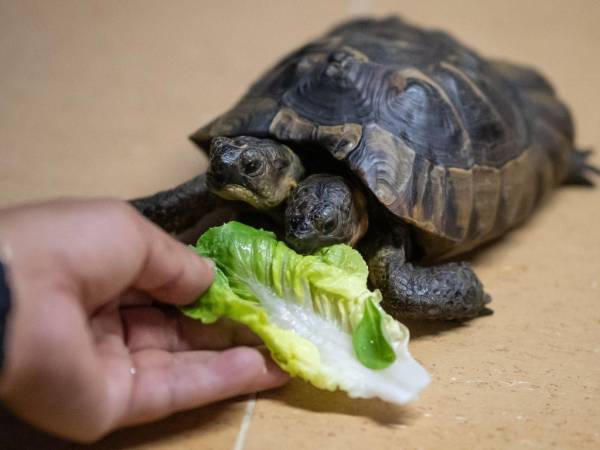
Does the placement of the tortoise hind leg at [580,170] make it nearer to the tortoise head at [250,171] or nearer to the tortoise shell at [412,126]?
the tortoise shell at [412,126]

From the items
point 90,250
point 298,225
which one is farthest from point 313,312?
point 90,250

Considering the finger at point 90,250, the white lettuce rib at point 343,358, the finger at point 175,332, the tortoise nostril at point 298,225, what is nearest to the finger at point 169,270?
the finger at point 90,250

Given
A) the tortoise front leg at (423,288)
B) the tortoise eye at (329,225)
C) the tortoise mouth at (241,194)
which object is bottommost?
the tortoise front leg at (423,288)

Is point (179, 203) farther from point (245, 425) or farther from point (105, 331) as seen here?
point (245, 425)

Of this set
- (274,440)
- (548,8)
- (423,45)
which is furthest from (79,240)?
(548,8)

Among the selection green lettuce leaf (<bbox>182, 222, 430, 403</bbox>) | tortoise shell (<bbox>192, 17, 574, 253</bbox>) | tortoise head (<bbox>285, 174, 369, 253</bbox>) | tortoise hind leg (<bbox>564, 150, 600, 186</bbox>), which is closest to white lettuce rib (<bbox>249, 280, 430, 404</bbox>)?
green lettuce leaf (<bbox>182, 222, 430, 403</bbox>)
